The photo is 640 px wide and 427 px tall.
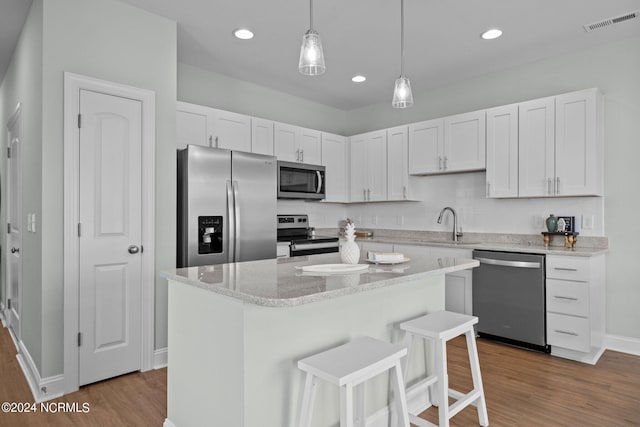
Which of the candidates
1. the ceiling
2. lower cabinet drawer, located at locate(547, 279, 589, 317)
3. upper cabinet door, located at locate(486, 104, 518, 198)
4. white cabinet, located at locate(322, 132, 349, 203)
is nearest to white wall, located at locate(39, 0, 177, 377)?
the ceiling

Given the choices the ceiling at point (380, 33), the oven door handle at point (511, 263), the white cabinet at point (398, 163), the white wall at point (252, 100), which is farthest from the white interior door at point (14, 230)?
the oven door handle at point (511, 263)

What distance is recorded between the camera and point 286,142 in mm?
4598

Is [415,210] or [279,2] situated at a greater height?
[279,2]

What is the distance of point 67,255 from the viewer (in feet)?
8.42

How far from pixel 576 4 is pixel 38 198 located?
4.07 meters

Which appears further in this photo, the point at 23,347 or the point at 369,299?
the point at 23,347

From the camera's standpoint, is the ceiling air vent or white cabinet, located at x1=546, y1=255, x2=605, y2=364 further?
white cabinet, located at x1=546, y1=255, x2=605, y2=364

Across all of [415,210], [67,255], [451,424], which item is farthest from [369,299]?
[415,210]

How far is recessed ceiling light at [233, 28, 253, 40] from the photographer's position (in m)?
3.27

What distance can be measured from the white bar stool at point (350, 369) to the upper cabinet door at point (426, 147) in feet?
9.93

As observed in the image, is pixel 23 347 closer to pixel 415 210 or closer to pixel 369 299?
pixel 369 299

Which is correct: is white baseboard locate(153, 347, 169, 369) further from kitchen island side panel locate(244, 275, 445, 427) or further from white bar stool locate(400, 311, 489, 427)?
white bar stool locate(400, 311, 489, 427)

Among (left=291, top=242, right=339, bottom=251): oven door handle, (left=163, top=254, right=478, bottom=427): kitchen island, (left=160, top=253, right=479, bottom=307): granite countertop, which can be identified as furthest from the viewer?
(left=291, top=242, right=339, bottom=251): oven door handle

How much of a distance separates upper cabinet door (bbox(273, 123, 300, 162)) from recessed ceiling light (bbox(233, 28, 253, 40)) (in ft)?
3.94
